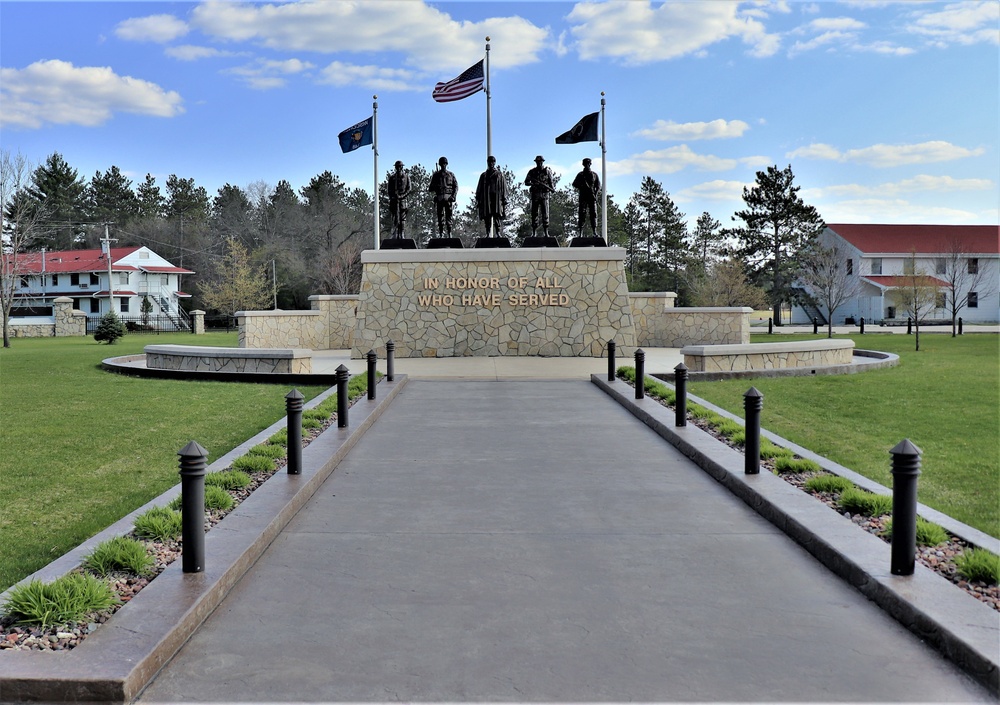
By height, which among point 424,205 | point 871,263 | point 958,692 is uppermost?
point 424,205

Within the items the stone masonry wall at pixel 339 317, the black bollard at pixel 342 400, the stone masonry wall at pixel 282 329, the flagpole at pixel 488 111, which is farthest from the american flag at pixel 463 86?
the black bollard at pixel 342 400

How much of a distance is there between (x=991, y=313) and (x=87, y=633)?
76660 mm

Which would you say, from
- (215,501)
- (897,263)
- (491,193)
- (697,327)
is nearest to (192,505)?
(215,501)

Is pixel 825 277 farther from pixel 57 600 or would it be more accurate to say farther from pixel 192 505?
pixel 57 600

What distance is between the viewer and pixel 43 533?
6.25 metres

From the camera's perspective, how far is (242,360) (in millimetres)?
18328

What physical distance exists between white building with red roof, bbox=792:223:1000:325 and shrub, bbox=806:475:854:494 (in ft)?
201

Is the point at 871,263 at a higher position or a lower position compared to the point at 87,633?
higher

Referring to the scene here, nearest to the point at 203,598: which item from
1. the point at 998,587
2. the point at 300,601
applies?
the point at 300,601

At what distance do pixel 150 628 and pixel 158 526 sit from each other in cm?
178

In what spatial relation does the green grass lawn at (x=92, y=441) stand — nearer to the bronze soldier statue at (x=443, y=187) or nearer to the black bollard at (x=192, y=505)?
the black bollard at (x=192, y=505)

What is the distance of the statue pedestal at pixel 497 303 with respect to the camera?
906 inches

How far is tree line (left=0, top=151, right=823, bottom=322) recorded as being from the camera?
191 feet

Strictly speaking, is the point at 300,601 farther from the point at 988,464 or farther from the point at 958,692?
the point at 988,464
